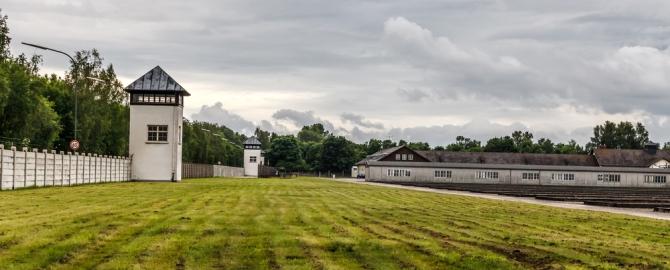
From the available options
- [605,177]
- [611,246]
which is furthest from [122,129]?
[611,246]

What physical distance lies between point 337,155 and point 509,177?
74.8 m

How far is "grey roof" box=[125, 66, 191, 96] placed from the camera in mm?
64062

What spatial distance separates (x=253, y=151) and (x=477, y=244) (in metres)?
136

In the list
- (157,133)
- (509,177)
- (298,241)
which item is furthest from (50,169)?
(509,177)

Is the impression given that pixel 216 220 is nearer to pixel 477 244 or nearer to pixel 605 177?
pixel 477 244

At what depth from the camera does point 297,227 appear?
18.2 metres

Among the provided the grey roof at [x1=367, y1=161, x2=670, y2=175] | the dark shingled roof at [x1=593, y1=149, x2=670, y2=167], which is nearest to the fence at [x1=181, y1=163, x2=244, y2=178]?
the grey roof at [x1=367, y1=161, x2=670, y2=175]

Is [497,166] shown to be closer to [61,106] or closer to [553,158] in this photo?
[553,158]

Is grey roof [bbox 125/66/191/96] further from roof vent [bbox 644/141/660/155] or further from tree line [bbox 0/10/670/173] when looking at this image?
roof vent [bbox 644/141/660/155]

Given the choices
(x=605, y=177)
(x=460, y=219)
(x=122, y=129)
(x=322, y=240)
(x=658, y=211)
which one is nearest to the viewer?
(x=322, y=240)

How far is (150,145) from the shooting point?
210ft

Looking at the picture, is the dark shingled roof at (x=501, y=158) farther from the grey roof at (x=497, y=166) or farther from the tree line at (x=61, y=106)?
the tree line at (x=61, y=106)

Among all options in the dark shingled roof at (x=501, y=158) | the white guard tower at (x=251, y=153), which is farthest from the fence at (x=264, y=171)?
the dark shingled roof at (x=501, y=158)

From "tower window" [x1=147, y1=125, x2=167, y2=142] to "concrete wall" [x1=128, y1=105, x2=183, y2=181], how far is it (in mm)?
327
